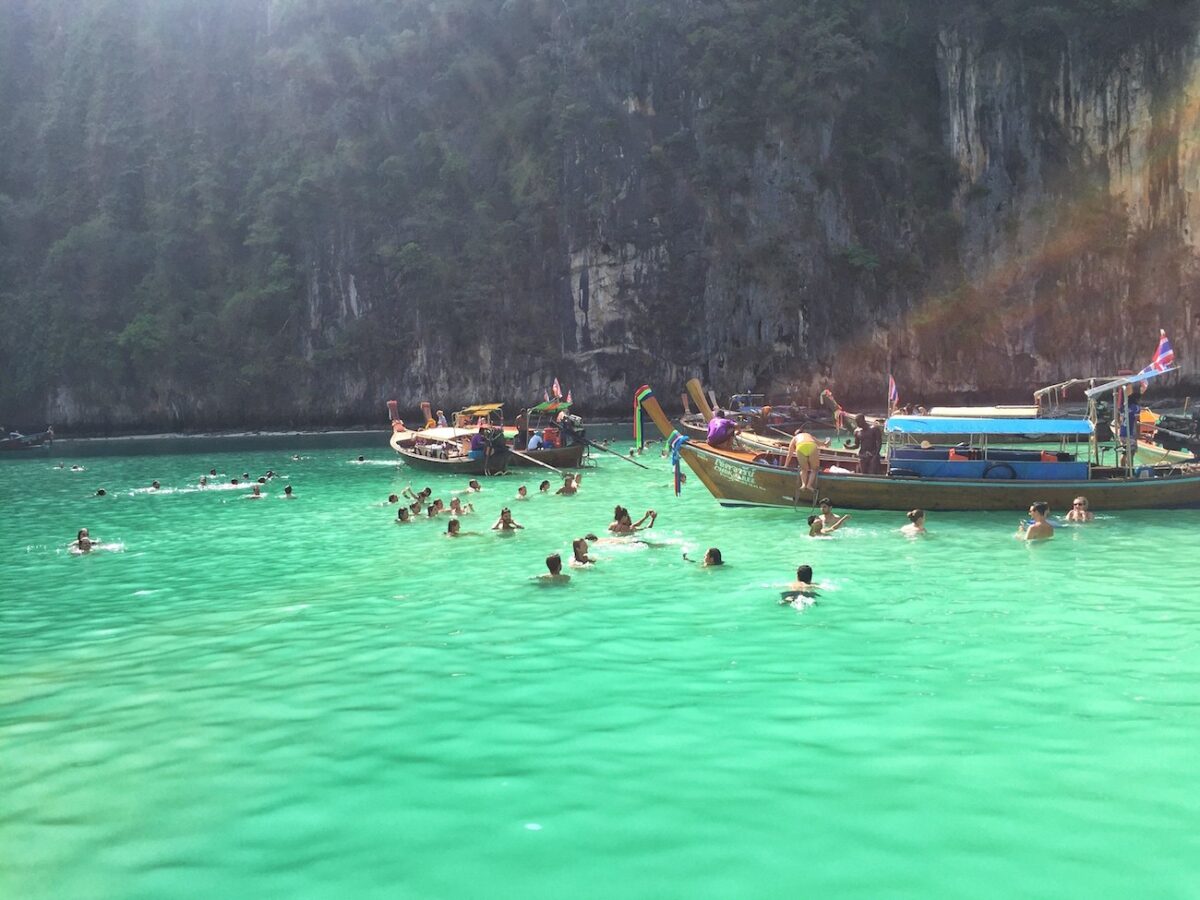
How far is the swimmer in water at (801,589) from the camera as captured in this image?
430 inches

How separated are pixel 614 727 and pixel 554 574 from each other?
546 centimetres

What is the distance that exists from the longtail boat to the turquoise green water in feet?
11.4

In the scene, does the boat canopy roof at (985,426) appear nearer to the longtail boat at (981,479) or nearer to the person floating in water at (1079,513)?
the longtail boat at (981,479)

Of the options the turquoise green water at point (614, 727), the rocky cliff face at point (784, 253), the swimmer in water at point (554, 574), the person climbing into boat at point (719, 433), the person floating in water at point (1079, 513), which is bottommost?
the turquoise green water at point (614, 727)

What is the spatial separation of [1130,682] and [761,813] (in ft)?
Result: 13.4

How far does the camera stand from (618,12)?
58.8 metres

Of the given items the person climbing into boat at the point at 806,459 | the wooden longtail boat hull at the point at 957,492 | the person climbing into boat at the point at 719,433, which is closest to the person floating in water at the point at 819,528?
the person climbing into boat at the point at 806,459

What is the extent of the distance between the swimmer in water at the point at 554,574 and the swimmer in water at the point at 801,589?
2973 millimetres

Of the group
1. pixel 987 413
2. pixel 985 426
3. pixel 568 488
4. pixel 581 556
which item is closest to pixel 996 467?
pixel 985 426

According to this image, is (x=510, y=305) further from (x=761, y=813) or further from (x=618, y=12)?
(x=761, y=813)

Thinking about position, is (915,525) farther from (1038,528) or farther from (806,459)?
(806,459)

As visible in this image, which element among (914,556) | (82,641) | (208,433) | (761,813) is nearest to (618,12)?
(208,433)

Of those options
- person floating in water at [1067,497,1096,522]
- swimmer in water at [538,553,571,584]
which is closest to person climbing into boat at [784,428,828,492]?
person floating in water at [1067,497,1096,522]

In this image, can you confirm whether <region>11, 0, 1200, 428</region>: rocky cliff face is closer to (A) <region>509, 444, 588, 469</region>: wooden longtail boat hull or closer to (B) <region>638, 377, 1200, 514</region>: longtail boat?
(A) <region>509, 444, 588, 469</region>: wooden longtail boat hull
